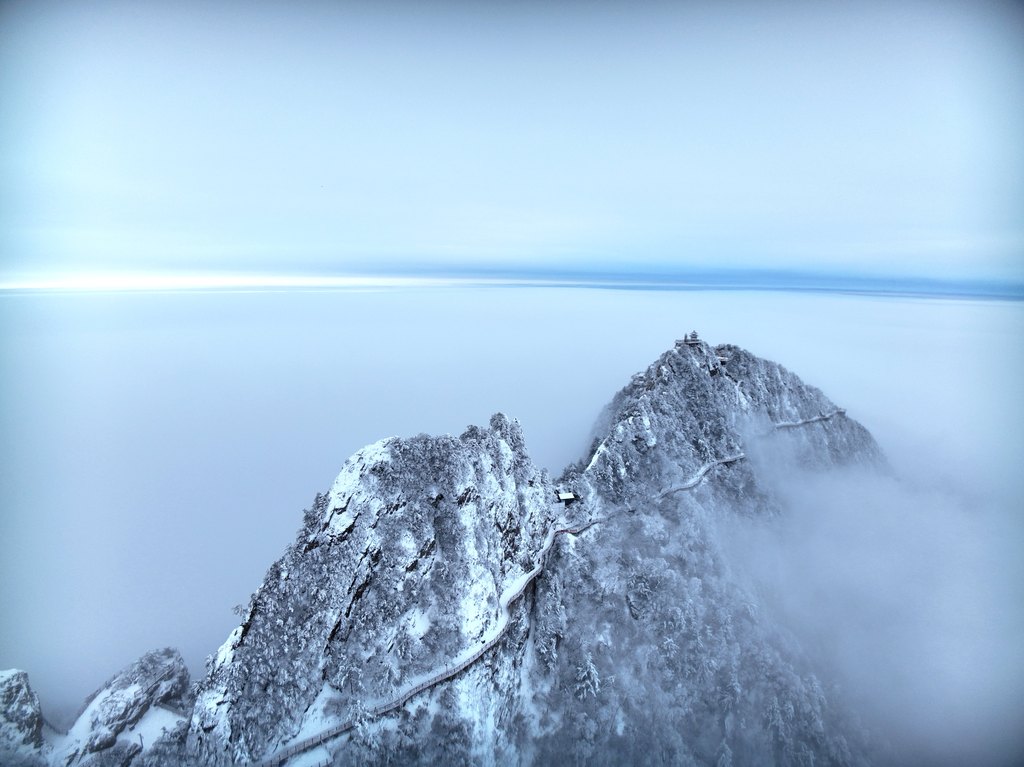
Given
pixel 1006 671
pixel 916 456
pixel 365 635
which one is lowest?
pixel 1006 671

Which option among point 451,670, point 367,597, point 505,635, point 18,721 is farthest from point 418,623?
point 18,721

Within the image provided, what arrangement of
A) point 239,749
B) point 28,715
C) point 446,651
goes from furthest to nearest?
point 446,651 → point 28,715 → point 239,749

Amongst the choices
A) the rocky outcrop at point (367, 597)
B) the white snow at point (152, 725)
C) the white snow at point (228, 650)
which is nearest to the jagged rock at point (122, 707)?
the white snow at point (152, 725)

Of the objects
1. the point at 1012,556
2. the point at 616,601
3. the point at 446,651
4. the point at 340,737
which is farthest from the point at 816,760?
the point at 1012,556

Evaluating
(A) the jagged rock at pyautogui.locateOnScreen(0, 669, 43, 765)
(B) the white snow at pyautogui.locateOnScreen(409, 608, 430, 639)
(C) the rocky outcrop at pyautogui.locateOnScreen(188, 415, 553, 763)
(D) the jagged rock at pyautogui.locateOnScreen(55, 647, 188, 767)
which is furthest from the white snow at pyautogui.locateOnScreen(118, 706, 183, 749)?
(B) the white snow at pyautogui.locateOnScreen(409, 608, 430, 639)

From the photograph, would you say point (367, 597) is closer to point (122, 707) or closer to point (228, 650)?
point (228, 650)

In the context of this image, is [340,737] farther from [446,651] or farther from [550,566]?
[550,566]

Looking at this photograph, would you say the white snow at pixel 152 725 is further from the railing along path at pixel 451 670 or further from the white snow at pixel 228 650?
the railing along path at pixel 451 670
